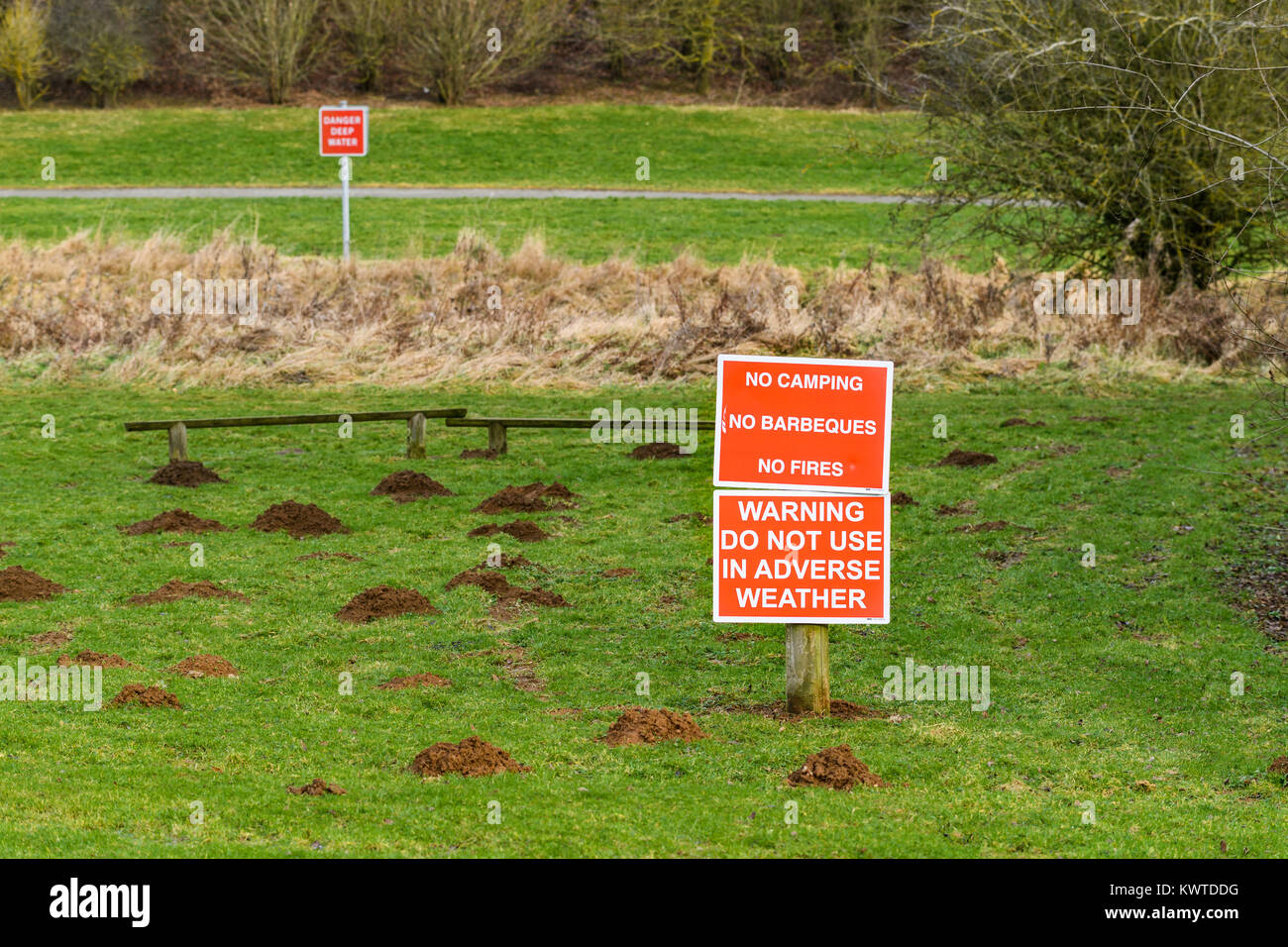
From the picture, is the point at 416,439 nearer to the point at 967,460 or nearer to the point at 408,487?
the point at 408,487

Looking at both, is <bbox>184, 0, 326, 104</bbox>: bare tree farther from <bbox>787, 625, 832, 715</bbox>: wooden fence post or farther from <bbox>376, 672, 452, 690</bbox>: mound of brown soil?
<bbox>787, 625, 832, 715</bbox>: wooden fence post

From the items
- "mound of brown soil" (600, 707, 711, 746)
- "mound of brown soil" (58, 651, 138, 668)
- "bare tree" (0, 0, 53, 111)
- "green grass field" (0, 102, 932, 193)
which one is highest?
"bare tree" (0, 0, 53, 111)

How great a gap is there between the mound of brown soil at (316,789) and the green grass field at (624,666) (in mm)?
122

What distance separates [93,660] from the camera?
10.1m

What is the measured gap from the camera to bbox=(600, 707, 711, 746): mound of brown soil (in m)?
8.86

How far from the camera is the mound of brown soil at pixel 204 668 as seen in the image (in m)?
10.0

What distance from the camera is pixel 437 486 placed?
16.3 metres

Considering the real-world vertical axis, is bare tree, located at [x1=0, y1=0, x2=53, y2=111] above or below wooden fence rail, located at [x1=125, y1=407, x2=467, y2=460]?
above

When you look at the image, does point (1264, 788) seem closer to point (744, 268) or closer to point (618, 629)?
point (618, 629)

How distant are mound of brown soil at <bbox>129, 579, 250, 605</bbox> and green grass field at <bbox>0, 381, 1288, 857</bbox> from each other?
0.50 ft

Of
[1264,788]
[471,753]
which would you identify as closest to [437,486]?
[471,753]

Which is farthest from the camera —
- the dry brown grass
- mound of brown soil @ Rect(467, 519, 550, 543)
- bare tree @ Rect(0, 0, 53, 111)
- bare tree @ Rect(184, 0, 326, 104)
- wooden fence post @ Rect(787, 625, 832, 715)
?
bare tree @ Rect(184, 0, 326, 104)

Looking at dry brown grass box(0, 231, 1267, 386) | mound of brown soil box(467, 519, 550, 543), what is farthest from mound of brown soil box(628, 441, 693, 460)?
dry brown grass box(0, 231, 1267, 386)

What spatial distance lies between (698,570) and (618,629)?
181 centimetres
